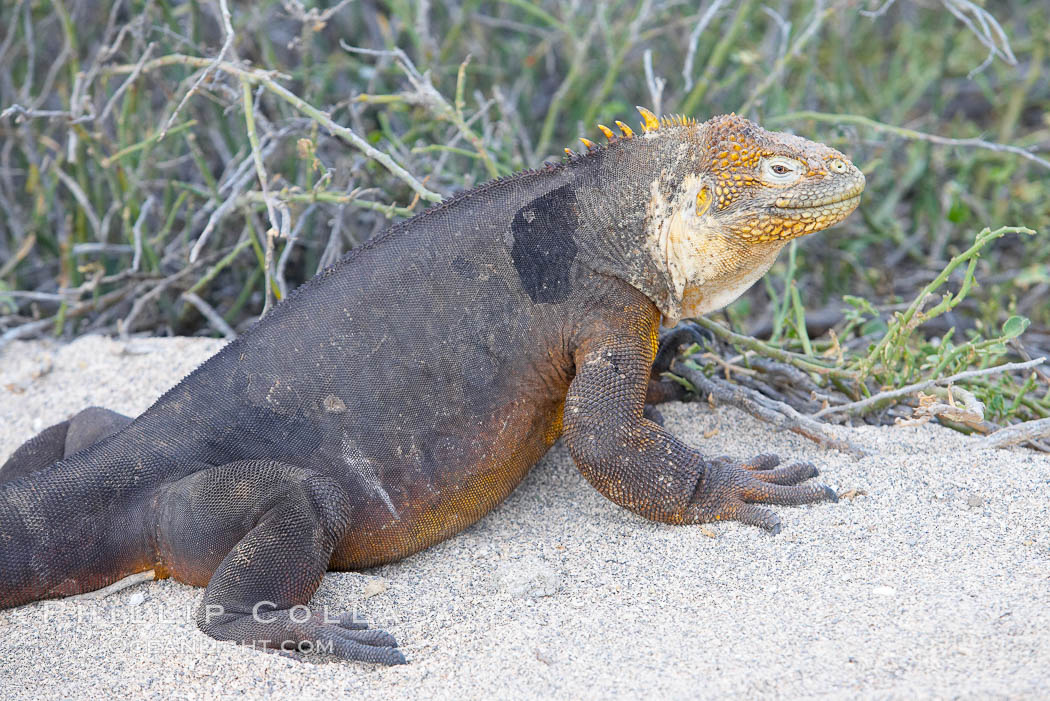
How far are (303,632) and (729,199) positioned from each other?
6.17ft

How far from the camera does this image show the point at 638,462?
336 centimetres

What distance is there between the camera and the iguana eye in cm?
334

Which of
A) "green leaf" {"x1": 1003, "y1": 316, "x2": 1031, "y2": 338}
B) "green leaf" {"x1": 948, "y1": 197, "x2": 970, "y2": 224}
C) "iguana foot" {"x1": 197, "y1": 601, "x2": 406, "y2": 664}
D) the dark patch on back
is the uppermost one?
the dark patch on back

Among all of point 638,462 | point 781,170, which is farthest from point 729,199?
point 638,462

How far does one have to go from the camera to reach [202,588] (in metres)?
3.29

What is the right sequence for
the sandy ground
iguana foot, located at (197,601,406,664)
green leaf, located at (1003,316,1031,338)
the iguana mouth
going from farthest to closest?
green leaf, located at (1003,316,1031,338), the iguana mouth, iguana foot, located at (197,601,406,664), the sandy ground

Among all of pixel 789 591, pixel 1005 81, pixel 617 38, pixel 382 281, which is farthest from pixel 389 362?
pixel 1005 81

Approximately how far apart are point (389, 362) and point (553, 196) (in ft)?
2.62

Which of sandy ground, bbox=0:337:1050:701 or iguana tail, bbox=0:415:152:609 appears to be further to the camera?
iguana tail, bbox=0:415:152:609

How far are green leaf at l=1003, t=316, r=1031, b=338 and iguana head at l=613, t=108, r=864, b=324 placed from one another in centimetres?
82

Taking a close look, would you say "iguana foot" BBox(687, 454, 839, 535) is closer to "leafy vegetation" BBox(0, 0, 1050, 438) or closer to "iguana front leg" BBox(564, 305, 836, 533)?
"iguana front leg" BBox(564, 305, 836, 533)

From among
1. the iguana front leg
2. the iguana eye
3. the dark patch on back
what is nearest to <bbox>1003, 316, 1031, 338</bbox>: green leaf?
the iguana front leg

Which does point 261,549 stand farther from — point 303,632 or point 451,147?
point 451,147

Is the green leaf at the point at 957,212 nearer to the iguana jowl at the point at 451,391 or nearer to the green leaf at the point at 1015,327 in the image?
the green leaf at the point at 1015,327
